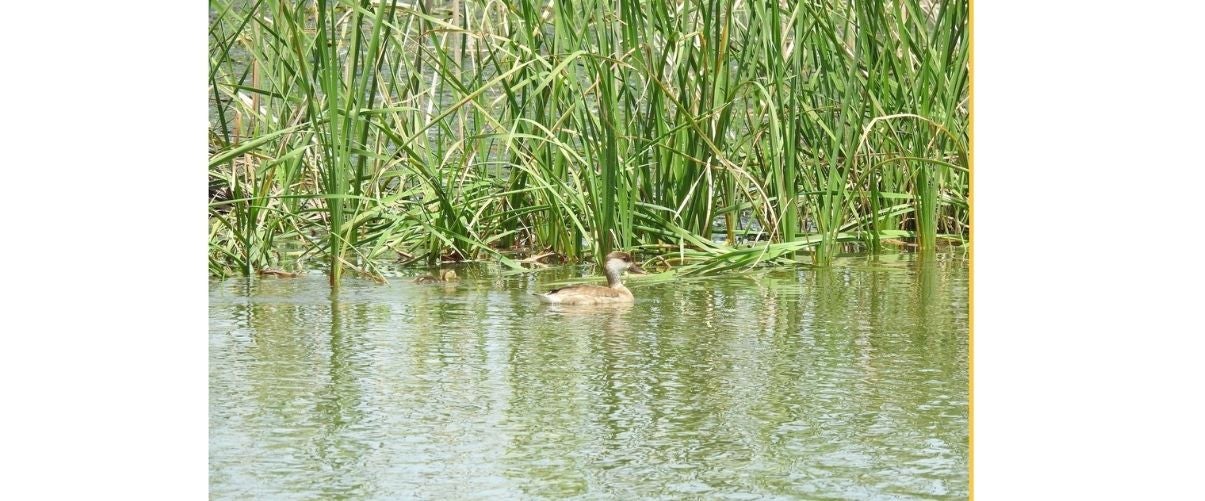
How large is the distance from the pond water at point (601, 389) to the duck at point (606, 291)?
0.03 meters

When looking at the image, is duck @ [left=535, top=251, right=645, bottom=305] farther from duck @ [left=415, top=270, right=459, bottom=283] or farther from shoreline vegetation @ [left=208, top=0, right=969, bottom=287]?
duck @ [left=415, top=270, right=459, bottom=283]

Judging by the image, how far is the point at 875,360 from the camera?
4.24 m

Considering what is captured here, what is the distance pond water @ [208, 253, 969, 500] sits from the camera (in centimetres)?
359

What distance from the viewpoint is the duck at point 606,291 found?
491 cm

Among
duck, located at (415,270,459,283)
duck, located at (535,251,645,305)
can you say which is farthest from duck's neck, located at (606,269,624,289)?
duck, located at (415,270,459,283)

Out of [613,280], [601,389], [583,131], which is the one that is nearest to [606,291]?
[613,280]

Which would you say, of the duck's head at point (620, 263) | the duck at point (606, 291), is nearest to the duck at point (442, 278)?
the duck at point (606, 291)

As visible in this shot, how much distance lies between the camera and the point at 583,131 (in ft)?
17.1

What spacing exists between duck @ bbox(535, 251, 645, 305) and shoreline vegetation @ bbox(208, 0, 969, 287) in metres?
0.07

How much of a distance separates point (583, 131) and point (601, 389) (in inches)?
49.1

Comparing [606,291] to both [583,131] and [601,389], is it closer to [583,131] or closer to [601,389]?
[583,131]
